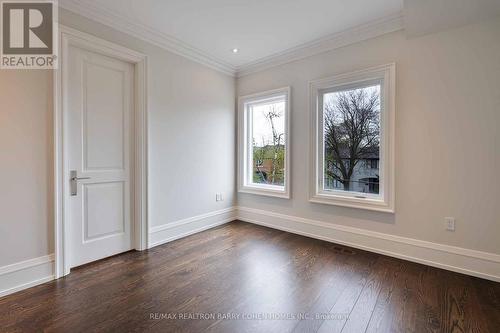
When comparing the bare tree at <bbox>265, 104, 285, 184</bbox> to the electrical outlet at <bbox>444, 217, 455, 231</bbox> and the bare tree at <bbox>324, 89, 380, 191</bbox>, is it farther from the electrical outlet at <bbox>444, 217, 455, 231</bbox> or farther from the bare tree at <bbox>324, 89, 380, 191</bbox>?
the electrical outlet at <bbox>444, 217, 455, 231</bbox>

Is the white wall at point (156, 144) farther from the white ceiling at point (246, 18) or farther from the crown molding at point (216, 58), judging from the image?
the white ceiling at point (246, 18)

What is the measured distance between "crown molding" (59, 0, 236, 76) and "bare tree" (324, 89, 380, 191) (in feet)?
6.18

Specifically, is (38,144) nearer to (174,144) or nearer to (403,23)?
(174,144)

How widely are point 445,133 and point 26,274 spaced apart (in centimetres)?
416

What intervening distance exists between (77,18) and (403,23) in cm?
335

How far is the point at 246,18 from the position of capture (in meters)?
2.77

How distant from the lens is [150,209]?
3143 millimetres

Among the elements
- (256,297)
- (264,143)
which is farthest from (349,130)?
(256,297)

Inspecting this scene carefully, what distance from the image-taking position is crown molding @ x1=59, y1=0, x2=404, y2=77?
8.48 feet

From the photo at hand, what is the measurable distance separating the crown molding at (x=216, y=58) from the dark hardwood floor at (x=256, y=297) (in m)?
2.58

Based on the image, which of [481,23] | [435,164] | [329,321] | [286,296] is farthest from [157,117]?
[481,23]

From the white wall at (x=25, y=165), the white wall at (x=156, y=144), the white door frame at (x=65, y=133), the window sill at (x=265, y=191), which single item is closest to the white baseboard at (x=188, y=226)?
the white wall at (x=156, y=144)

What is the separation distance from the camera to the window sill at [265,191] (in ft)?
12.4

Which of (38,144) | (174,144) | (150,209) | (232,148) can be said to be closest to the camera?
(38,144)
